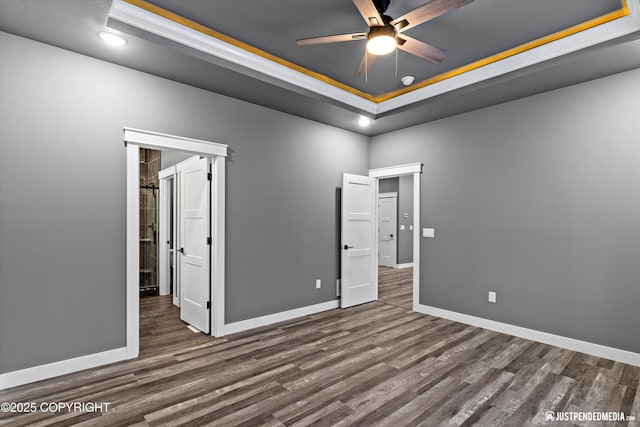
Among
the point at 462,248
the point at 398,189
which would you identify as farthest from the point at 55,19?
the point at 398,189

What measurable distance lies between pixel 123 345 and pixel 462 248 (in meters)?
4.13

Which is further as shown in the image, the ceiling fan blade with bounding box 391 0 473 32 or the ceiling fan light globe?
the ceiling fan light globe

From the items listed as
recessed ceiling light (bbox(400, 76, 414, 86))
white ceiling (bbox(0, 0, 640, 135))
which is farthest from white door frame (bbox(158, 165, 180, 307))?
recessed ceiling light (bbox(400, 76, 414, 86))

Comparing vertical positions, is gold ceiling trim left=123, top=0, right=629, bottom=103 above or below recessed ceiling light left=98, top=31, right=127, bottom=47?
above

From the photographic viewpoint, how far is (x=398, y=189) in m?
9.30

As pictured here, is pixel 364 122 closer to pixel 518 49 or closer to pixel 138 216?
pixel 518 49

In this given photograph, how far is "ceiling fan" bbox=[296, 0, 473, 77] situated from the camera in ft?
7.07

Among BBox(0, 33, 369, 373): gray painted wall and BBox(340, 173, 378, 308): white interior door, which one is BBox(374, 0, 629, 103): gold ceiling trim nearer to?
BBox(340, 173, 378, 308): white interior door

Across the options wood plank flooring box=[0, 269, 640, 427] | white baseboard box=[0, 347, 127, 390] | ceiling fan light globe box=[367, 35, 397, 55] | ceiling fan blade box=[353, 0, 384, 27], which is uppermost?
ceiling fan blade box=[353, 0, 384, 27]

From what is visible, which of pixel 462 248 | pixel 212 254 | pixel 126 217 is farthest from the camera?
pixel 462 248

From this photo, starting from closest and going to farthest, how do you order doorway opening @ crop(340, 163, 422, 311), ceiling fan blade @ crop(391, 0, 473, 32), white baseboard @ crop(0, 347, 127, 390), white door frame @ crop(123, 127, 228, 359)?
ceiling fan blade @ crop(391, 0, 473, 32)
white baseboard @ crop(0, 347, 127, 390)
white door frame @ crop(123, 127, 228, 359)
doorway opening @ crop(340, 163, 422, 311)

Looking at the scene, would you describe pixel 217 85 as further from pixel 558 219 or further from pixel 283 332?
pixel 558 219

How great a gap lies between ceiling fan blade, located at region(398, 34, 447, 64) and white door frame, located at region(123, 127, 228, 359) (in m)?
2.24

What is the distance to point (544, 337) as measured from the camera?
366 centimetres
